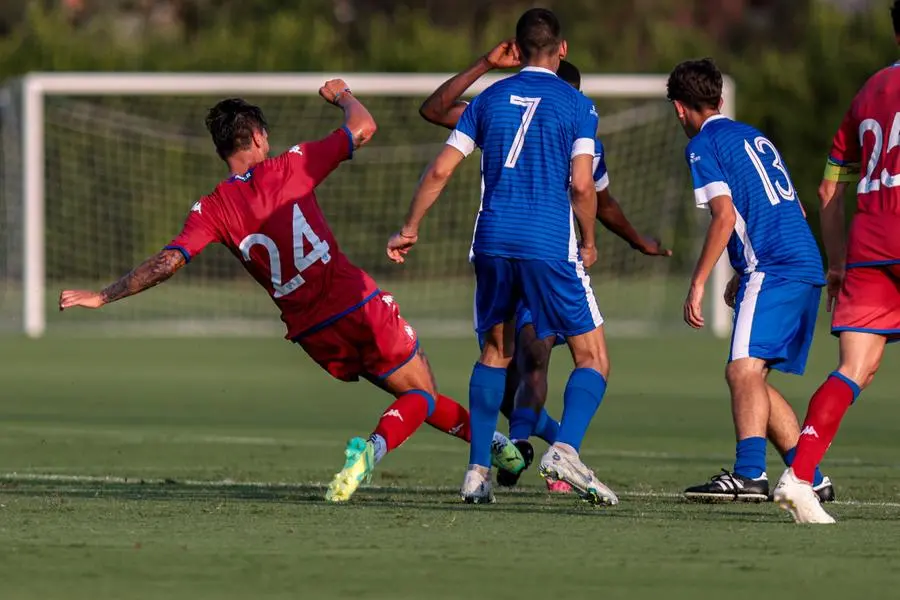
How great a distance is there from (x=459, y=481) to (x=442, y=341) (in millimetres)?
11297

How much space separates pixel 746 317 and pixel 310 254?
1838 millimetres

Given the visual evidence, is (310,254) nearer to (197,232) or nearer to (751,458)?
(197,232)

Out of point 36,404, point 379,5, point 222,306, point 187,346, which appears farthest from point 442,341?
point 379,5

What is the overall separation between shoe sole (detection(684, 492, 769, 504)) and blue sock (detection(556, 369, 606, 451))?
0.51m

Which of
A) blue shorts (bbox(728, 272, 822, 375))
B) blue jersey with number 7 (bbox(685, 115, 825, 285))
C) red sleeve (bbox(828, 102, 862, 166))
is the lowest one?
blue shorts (bbox(728, 272, 822, 375))

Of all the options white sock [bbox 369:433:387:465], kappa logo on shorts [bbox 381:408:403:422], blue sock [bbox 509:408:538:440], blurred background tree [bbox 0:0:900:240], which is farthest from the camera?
blurred background tree [bbox 0:0:900:240]

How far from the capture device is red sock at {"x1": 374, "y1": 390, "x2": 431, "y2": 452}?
8.04 metres

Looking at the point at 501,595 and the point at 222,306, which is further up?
the point at 501,595

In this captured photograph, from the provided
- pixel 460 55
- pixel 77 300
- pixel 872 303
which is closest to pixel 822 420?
pixel 872 303

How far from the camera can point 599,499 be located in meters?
7.54

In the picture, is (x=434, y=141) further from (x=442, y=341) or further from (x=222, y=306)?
(x=442, y=341)

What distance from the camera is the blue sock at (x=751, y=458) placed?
26.0 ft

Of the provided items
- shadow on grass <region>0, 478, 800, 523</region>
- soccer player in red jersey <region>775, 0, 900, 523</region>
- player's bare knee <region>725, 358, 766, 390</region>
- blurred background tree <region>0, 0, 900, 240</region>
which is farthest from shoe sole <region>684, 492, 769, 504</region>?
blurred background tree <region>0, 0, 900, 240</region>

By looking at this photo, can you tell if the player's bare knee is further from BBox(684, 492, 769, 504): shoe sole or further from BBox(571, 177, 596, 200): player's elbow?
BBox(571, 177, 596, 200): player's elbow
